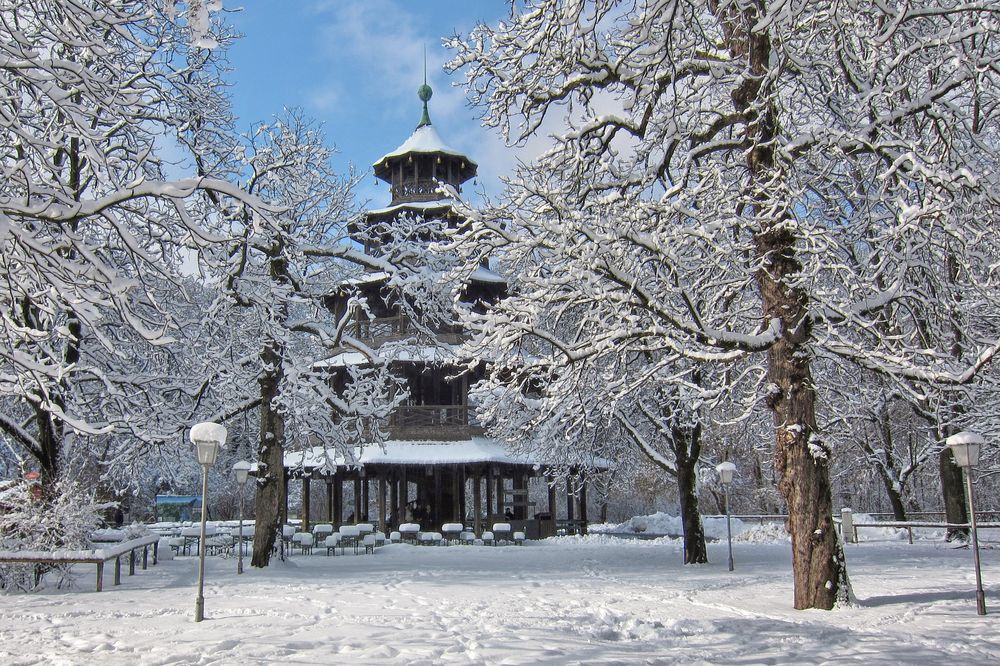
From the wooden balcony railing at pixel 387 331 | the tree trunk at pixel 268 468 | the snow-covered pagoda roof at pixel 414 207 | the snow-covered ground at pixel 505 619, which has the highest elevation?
the snow-covered pagoda roof at pixel 414 207

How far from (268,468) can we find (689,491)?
906 centimetres

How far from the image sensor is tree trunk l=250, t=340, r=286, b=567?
53.9 ft

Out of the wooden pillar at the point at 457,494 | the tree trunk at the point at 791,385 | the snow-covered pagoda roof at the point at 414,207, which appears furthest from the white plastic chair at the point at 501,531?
the tree trunk at the point at 791,385

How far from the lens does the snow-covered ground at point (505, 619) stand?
7.04 meters

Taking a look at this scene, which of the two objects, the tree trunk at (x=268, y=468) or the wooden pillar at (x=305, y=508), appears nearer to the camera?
the tree trunk at (x=268, y=468)

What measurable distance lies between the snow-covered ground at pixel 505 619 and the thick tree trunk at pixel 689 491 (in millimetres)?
1161

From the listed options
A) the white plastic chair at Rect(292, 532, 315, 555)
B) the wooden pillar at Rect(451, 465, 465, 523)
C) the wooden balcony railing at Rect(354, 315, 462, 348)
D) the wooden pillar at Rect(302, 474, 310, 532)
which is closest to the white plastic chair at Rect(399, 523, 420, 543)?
the wooden pillar at Rect(451, 465, 465, 523)

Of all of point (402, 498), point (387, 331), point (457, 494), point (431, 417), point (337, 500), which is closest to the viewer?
point (431, 417)

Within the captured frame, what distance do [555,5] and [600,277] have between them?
301 cm

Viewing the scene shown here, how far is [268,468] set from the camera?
54.0ft

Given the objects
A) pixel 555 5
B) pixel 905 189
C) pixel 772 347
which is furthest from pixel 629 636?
pixel 555 5

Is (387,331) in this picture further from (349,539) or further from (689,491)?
(689,491)

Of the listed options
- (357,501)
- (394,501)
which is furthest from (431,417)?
(394,501)

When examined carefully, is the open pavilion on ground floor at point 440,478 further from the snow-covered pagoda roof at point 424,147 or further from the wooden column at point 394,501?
the snow-covered pagoda roof at point 424,147
